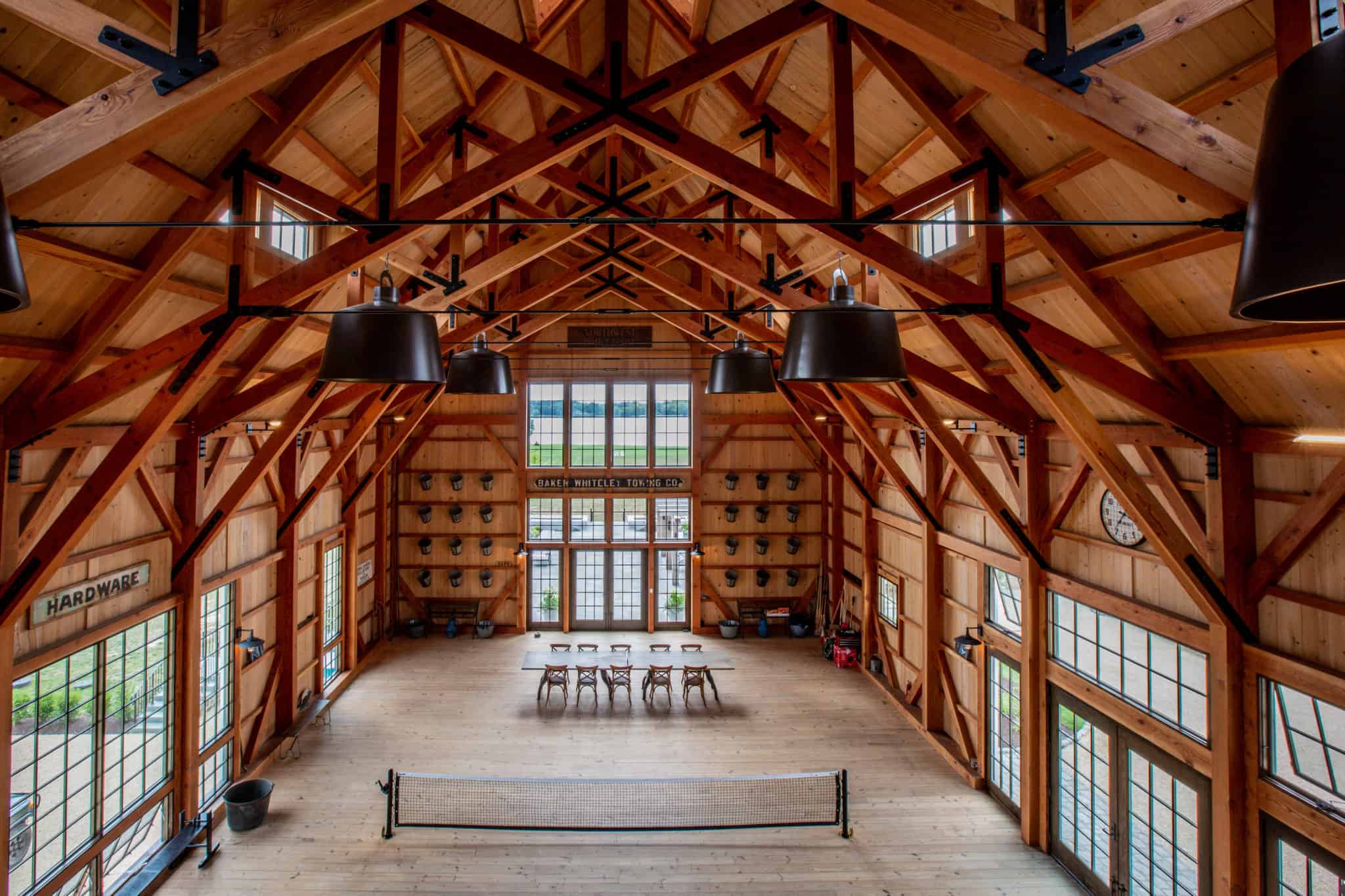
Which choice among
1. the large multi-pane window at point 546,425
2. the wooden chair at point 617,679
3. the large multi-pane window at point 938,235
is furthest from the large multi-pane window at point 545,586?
the large multi-pane window at point 938,235

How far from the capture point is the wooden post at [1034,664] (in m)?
7.26

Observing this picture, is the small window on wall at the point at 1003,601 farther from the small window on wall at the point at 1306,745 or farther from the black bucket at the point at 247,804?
the black bucket at the point at 247,804

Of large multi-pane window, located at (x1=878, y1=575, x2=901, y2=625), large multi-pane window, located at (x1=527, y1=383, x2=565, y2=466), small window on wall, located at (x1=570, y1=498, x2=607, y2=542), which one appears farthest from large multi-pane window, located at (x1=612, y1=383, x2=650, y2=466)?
large multi-pane window, located at (x1=878, y1=575, x2=901, y2=625)

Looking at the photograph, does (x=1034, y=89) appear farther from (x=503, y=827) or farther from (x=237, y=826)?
(x=237, y=826)

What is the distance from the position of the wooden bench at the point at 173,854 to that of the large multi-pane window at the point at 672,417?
908 cm

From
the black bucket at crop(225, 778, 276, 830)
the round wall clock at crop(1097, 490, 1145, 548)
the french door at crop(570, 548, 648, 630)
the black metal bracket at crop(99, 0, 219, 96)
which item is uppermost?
the black metal bracket at crop(99, 0, 219, 96)

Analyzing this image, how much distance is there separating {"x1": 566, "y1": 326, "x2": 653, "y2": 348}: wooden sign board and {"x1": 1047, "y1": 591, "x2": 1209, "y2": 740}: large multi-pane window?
29.3 ft

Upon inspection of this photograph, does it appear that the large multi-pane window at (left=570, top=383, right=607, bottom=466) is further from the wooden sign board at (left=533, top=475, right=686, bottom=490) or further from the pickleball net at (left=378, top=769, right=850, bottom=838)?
the pickleball net at (left=378, top=769, right=850, bottom=838)

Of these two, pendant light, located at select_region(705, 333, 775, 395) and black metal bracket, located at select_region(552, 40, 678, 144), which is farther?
pendant light, located at select_region(705, 333, 775, 395)

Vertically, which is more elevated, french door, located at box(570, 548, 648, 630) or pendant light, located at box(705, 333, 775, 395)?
pendant light, located at box(705, 333, 775, 395)

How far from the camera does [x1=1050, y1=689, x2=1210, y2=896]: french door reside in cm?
551

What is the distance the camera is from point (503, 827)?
7457 millimetres

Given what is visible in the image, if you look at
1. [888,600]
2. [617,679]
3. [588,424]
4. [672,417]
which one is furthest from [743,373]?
[588,424]

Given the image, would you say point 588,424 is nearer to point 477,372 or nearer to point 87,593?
point 477,372
